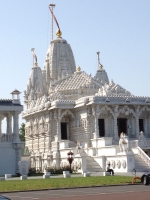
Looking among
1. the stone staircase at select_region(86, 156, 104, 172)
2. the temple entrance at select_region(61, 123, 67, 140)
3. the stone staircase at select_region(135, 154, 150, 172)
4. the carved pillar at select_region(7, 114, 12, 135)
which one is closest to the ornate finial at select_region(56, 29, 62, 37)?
the temple entrance at select_region(61, 123, 67, 140)

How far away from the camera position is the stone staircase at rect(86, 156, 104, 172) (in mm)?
53688

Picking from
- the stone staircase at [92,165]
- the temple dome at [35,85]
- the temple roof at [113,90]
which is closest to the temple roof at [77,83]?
the temple roof at [113,90]

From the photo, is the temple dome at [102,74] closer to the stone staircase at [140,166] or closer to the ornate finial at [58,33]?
the ornate finial at [58,33]

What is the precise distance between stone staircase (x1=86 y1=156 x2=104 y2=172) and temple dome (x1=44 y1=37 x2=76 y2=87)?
2303cm

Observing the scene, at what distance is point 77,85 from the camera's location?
6869 cm

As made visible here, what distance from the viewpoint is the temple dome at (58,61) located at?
77.3 meters

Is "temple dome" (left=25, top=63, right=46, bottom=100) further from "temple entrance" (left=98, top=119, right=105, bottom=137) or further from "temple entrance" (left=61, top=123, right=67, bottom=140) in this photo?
"temple entrance" (left=98, top=119, right=105, bottom=137)

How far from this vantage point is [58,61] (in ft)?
255

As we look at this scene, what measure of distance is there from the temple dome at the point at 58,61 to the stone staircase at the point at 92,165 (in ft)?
75.6

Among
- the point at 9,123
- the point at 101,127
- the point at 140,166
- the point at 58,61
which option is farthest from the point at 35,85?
the point at 140,166

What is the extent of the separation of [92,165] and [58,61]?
2715 cm

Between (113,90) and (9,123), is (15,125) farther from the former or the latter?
(113,90)

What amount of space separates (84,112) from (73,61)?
1902cm

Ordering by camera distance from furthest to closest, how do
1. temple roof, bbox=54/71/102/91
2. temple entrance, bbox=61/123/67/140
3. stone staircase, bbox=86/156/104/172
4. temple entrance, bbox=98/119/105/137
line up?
temple roof, bbox=54/71/102/91 < temple entrance, bbox=61/123/67/140 < temple entrance, bbox=98/119/105/137 < stone staircase, bbox=86/156/104/172
